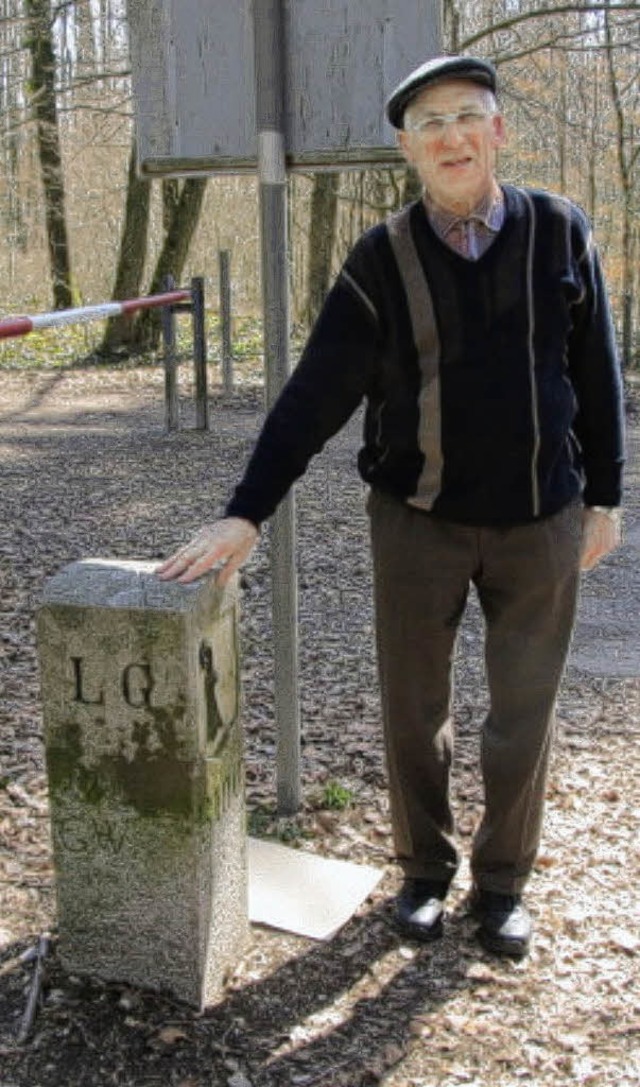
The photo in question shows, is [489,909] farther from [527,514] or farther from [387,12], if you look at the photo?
[387,12]

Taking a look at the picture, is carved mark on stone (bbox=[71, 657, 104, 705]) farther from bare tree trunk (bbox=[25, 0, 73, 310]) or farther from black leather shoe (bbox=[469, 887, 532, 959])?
bare tree trunk (bbox=[25, 0, 73, 310])

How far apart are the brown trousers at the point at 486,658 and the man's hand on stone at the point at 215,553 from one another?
350 millimetres

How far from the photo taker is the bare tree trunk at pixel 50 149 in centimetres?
1683

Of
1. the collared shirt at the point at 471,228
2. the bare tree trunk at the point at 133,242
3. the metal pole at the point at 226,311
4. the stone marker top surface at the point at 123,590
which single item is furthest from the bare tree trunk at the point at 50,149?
the stone marker top surface at the point at 123,590

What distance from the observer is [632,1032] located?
2.62 meters

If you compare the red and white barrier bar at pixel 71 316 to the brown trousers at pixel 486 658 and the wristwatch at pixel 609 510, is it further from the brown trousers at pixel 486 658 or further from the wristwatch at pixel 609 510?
the wristwatch at pixel 609 510

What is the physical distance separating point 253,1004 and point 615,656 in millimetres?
2971

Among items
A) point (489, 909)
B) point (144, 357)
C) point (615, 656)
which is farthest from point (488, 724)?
point (144, 357)

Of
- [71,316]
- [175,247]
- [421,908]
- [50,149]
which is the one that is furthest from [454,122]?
[50,149]

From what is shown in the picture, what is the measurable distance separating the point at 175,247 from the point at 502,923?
1303 centimetres

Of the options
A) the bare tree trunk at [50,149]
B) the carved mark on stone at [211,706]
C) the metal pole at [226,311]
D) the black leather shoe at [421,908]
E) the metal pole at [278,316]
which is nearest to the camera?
the carved mark on stone at [211,706]

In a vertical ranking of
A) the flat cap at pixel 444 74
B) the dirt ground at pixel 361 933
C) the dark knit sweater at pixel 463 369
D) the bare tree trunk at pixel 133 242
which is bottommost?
the dirt ground at pixel 361 933

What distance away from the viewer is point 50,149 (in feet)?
59.6

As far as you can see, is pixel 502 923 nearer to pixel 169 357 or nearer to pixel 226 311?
pixel 169 357
